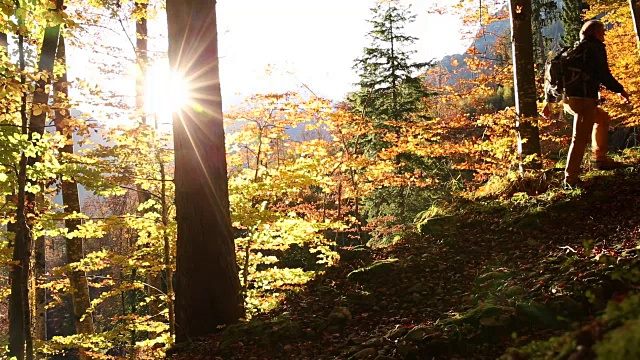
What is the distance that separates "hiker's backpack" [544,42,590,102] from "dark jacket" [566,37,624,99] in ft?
0.07

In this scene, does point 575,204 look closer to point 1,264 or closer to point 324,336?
point 324,336

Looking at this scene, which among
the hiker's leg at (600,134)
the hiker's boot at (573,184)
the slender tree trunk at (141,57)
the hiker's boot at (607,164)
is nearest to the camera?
the hiker's boot at (573,184)

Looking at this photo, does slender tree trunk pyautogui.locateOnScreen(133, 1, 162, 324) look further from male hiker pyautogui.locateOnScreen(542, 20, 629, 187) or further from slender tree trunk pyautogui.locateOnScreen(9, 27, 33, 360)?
male hiker pyautogui.locateOnScreen(542, 20, 629, 187)

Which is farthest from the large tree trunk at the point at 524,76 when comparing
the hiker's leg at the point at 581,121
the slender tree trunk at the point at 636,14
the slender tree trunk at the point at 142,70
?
the slender tree trunk at the point at 142,70

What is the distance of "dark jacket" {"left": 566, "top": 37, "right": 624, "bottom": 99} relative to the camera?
5023 millimetres

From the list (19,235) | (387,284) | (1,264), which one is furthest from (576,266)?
(1,264)

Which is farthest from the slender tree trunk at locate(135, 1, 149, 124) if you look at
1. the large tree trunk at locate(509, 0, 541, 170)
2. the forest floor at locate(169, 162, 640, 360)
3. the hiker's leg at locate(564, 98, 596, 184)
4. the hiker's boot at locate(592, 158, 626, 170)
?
the hiker's boot at locate(592, 158, 626, 170)

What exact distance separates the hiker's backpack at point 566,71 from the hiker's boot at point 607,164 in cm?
121

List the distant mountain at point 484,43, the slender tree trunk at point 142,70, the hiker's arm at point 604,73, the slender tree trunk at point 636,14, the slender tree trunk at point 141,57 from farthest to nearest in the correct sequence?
the slender tree trunk at point 141,57 → the slender tree trunk at point 142,70 → the distant mountain at point 484,43 → the slender tree trunk at point 636,14 → the hiker's arm at point 604,73

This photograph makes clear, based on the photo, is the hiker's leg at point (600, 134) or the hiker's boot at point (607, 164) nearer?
the hiker's leg at point (600, 134)

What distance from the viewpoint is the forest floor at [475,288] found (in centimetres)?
274

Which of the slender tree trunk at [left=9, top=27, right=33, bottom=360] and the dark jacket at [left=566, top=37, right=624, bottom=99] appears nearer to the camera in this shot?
the dark jacket at [left=566, top=37, right=624, bottom=99]

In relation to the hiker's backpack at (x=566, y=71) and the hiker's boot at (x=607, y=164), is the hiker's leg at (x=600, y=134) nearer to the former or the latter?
the hiker's boot at (x=607, y=164)

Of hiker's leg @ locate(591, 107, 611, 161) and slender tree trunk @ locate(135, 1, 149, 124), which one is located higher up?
slender tree trunk @ locate(135, 1, 149, 124)
